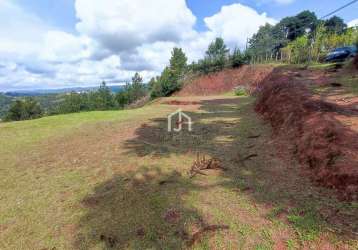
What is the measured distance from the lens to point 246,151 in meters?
5.64

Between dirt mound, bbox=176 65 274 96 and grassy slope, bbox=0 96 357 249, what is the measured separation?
20.9 meters

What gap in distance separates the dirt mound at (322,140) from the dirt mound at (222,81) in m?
19.8

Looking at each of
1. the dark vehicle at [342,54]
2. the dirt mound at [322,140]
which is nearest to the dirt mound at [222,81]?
the dark vehicle at [342,54]

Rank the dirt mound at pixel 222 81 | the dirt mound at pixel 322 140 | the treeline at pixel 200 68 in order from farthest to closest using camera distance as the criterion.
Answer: the treeline at pixel 200 68, the dirt mound at pixel 222 81, the dirt mound at pixel 322 140

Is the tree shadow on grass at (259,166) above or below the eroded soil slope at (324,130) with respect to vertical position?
below

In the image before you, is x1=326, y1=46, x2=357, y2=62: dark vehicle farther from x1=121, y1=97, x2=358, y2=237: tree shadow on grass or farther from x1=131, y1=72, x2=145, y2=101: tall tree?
x1=131, y1=72, x2=145, y2=101: tall tree

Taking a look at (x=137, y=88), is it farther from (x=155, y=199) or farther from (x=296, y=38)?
(x=155, y=199)

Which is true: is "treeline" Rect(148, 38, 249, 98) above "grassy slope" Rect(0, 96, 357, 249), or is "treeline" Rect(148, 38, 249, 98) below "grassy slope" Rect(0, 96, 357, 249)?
above

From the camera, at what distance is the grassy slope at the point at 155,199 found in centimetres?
289

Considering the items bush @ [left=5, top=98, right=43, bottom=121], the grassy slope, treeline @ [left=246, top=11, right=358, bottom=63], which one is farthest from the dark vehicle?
bush @ [left=5, top=98, right=43, bottom=121]

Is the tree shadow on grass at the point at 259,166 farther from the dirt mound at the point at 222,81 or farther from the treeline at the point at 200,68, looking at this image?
the treeline at the point at 200,68

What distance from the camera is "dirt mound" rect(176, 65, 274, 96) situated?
26.3 m

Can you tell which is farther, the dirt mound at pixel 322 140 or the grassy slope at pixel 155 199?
the dirt mound at pixel 322 140

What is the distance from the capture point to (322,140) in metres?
4.39
